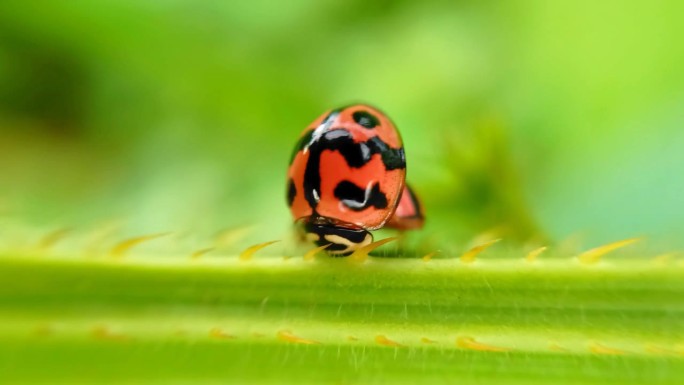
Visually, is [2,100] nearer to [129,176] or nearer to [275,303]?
[129,176]

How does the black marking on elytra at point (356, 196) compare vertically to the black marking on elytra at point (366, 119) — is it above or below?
below

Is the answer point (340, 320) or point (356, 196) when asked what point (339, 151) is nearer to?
point (356, 196)

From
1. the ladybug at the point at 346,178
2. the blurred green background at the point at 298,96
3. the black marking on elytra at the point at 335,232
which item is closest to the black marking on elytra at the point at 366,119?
the ladybug at the point at 346,178

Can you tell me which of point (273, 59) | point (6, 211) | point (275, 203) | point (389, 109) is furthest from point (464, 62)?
point (6, 211)

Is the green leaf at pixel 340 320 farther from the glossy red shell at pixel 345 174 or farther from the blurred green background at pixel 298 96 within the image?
the blurred green background at pixel 298 96

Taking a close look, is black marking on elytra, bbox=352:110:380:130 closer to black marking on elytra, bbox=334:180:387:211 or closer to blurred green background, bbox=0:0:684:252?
black marking on elytra, bbox=334:180:387:211

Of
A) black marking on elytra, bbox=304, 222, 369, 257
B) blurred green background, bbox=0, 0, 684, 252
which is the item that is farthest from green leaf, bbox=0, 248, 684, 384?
blurred green background, bbox=0, 0, 684, 252

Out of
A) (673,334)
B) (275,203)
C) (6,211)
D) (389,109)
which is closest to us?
(673,334)
